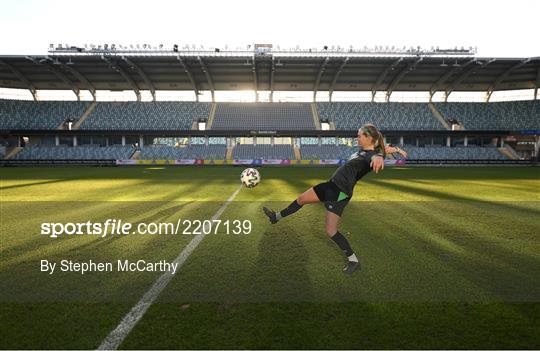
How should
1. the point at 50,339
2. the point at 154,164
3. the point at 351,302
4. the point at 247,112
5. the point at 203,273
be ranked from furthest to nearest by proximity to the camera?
1. the point at 247,112
2. the point at 154,164
3. the point at 203,273
4. the point at 351,302
5. the point at 50,339

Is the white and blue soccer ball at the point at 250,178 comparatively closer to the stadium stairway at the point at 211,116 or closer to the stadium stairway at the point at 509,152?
the stadium stairway at the point at 211,116

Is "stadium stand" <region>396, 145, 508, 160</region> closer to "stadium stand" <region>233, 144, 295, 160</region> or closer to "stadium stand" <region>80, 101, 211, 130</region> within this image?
"stadium stand" <region>233, 144, 295, 160</region>

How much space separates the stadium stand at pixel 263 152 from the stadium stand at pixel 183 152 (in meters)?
2.25

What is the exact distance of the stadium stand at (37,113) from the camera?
42.3 m

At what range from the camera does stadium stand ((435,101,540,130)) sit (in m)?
42.7

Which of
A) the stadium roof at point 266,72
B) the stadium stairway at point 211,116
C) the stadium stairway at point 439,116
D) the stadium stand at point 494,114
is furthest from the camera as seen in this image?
the stadium stairway at point 211,116

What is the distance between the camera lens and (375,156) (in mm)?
3545

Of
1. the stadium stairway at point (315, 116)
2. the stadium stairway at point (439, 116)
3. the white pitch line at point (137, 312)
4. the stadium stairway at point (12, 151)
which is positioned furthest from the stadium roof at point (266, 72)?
the white pitch line at point (137, 312)

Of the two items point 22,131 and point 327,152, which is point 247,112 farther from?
point 22,131

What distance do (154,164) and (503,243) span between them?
129 feet

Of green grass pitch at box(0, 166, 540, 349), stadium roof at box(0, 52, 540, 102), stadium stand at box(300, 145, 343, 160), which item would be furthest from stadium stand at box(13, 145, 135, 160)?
green grass pitch at box(0, 166, 540, 349)

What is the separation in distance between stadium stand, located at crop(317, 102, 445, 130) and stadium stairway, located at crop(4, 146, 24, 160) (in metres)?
44.4

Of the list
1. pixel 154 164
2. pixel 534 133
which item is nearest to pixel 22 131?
pixel 154 164

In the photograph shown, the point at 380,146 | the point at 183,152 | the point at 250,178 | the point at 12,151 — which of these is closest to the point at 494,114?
the point at 183,152
